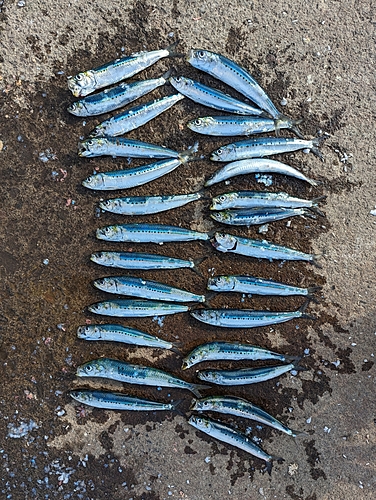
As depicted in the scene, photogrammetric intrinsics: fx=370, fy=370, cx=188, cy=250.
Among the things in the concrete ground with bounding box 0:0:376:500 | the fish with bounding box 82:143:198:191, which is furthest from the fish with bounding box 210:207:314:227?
the fish with bounding box 82:143:198:191

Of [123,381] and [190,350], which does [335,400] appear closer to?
[190,350]

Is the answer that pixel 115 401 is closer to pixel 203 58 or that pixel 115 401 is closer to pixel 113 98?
pixel 113 98

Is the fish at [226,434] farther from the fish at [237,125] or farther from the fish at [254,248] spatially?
the fish at [237,125]

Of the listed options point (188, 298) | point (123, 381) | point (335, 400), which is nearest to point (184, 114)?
point (188, 298)

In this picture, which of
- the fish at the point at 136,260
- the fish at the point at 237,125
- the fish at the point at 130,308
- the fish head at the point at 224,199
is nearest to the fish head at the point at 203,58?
the fish at the point at 237,125

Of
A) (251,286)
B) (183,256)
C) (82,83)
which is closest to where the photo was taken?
(82,83)

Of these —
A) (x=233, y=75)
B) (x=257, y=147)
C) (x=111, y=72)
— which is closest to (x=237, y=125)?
(x=257, y=147)

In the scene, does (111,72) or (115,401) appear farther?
(115,401)
